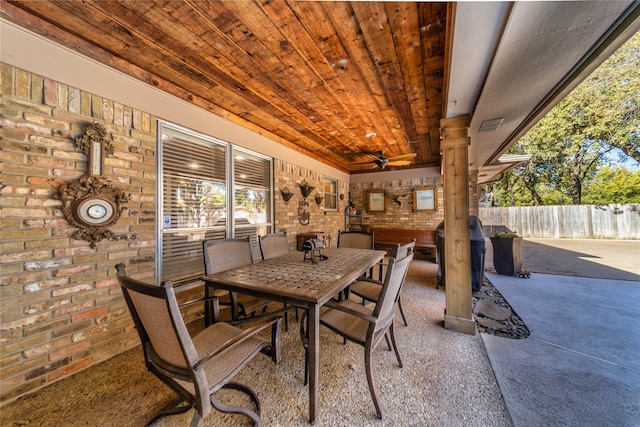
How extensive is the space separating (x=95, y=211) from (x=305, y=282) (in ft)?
6.13

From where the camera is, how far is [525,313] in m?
2.71

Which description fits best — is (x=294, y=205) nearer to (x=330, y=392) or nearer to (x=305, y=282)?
(x=305, y=282)

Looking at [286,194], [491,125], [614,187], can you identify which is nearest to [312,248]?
[286,194]

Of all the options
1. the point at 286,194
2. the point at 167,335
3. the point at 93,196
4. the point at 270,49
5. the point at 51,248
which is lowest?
the point at 167,335

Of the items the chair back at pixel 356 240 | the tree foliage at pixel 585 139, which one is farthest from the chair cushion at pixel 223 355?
the tree foliage at pixel 585 139

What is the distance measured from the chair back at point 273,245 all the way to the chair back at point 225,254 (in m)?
0.19

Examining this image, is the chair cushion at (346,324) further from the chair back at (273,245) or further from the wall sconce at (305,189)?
the wall sconce at (305,189)

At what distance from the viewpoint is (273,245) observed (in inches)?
111

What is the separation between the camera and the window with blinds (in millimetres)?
2465

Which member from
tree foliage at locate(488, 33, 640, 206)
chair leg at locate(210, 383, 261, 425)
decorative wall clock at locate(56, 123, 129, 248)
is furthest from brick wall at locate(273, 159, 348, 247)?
tree foliage at locate(488, 33, 640, 206)

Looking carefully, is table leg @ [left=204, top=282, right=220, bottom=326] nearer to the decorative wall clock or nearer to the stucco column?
the decorative wall clock

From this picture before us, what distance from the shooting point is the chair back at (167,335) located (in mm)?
953

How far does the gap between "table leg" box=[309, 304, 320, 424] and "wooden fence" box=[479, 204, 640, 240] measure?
1045 cm

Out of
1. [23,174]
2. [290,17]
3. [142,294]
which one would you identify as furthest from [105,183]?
[290,17]
